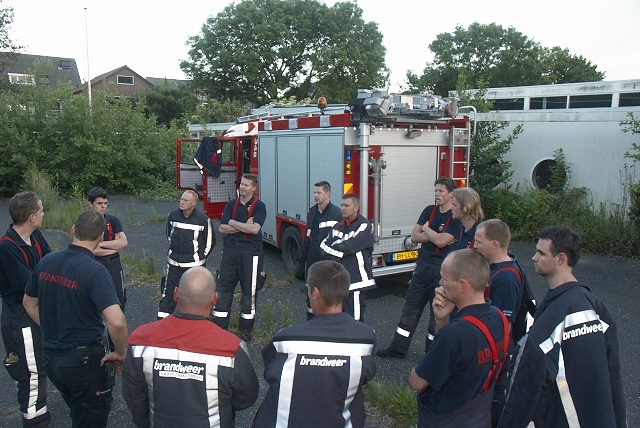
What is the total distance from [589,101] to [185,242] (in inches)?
497

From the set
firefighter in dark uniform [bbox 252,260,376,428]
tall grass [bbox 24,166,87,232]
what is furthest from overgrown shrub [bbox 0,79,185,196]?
firefighter in dark uniform [bbox 252,260,376,428]

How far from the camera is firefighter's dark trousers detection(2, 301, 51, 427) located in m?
3.72

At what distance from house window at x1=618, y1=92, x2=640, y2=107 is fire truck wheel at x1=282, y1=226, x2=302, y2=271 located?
997 centimetres

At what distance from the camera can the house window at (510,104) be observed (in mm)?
15451

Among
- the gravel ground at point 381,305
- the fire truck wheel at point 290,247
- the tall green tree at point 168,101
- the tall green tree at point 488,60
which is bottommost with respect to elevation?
the gravel ground at point 381,305

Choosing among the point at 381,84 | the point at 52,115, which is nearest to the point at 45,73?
the point at 52,115

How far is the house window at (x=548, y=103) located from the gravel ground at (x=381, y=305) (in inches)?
227

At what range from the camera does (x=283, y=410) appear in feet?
7.53

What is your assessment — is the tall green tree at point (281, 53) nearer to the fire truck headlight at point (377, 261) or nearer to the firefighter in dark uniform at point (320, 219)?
the fire truck headlight at point (377, 261)

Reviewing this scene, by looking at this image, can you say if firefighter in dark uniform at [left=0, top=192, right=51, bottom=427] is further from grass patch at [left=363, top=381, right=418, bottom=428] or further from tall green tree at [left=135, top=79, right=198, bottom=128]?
tall green tree at [left=135, top=79, right=198, bottom=128]

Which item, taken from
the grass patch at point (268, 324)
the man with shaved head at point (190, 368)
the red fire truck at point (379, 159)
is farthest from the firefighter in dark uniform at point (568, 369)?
the red fire truck at point (379, 159)

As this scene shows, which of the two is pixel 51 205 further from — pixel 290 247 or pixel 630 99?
pixel 630 99

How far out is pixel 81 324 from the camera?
10.1 ft

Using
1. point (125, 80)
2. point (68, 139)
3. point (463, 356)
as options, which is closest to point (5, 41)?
point (68, 139)
